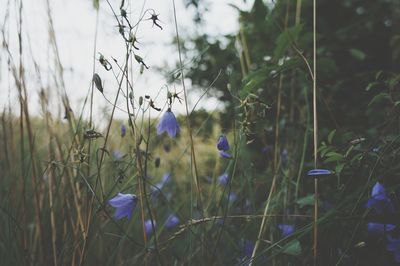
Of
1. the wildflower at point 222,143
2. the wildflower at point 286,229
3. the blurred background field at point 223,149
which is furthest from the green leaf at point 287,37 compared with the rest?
the wildflower at point 286,229

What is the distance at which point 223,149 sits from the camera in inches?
36.5

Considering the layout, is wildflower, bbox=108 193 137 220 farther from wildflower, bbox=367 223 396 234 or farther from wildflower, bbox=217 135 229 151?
wildflower, bbox=367 223 396 234

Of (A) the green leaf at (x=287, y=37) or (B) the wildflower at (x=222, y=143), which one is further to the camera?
(A) the green leaf at (x=287, y=37)

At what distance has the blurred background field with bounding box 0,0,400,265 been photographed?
84 centimetres

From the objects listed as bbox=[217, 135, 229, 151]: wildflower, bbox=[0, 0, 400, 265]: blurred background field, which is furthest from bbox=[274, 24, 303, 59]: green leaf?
bbox=[217, 135, 229, 151]: wildflower

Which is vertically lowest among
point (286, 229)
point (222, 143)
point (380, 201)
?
point (286, 229)

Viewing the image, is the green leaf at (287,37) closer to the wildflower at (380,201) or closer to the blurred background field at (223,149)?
the blurred background field at (223,149)

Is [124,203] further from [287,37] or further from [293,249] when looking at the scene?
[287,37]

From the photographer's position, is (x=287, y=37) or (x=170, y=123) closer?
(x=170, y=123)

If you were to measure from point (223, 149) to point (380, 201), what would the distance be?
1.12 ft

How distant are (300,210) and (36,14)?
41.1 inches

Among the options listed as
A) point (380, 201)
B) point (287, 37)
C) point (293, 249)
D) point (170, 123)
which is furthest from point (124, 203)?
point (287, 37)

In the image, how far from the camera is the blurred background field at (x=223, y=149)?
84 cm

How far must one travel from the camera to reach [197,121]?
7.20 feet
